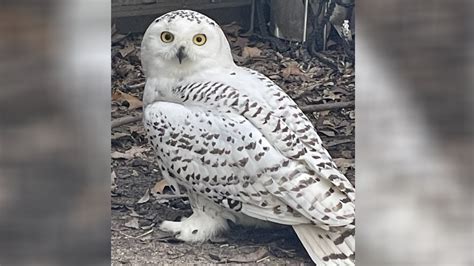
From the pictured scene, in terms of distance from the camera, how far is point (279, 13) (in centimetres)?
259

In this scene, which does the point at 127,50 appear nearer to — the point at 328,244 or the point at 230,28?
the point at 230,28

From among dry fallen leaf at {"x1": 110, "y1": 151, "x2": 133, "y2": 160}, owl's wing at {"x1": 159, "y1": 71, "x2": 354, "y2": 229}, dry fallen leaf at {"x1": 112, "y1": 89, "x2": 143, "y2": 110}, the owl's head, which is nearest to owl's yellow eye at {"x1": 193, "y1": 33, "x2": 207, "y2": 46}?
the owl's head

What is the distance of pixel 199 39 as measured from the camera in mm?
2553

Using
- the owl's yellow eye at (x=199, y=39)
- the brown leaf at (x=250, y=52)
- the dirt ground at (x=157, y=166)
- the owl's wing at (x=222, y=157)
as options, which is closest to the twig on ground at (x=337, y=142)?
the dirt ground at (x=157, y=166)

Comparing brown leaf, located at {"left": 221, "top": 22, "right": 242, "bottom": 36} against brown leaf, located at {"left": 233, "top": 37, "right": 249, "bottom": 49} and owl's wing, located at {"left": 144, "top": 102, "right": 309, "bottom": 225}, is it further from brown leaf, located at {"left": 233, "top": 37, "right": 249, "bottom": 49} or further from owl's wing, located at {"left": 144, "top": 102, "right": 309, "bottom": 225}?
owl's wing, located at {"left": 144, "top": 102, "right": 309, "bottom": 225}

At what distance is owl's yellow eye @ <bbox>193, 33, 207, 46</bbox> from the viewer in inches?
100

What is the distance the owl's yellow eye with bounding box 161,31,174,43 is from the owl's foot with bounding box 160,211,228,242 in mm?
Result: 452

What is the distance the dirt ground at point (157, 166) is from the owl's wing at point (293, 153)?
0.15ft

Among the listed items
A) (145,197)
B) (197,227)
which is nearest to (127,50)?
(145,197)

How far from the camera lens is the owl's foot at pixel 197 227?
8.55 feet

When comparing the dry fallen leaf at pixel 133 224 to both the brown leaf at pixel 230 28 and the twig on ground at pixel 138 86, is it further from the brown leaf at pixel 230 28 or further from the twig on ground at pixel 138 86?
the brown leaf at pixel 230 28
